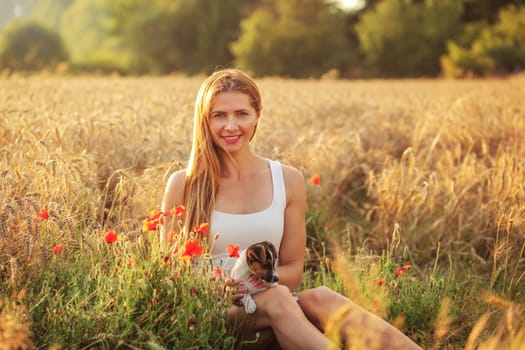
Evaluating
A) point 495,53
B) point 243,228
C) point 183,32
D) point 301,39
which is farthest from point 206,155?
point 183,32

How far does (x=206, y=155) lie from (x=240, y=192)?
26 centimetres

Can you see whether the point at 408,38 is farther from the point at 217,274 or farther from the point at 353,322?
the point at 217,274

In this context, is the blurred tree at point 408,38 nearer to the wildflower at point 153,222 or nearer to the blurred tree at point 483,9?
Answer: the blurred tree at point 483,9

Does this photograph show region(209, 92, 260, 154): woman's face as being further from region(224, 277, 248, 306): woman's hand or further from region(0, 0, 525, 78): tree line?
region(0, 0, 525, 78): tree line

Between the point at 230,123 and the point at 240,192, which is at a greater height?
the point at 230,123

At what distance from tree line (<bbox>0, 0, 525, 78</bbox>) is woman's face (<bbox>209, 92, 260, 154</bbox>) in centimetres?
2985

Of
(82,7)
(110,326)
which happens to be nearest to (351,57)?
(110,326)

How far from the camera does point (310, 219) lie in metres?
4.87

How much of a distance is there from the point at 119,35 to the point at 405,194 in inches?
1875

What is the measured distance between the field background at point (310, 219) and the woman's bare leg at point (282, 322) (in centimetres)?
17

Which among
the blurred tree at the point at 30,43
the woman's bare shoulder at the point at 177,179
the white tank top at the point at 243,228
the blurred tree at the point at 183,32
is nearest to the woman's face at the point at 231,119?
the woman's bare shoulder at the point at 177,179

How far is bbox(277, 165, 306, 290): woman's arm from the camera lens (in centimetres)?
334

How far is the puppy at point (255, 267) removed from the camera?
2.69 meters

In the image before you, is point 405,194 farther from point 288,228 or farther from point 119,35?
point 119,35
